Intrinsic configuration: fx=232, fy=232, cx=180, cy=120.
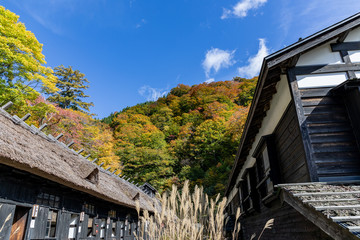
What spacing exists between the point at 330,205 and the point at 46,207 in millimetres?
4945

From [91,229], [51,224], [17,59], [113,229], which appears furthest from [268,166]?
[17,59]

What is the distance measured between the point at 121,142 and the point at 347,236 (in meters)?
23.4

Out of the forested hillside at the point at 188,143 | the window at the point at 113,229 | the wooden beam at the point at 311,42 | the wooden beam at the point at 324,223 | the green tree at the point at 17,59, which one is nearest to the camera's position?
the wooden beam at the point at 324,223

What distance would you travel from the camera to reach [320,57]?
3.85 metres

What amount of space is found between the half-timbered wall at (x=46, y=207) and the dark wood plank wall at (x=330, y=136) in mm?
3870

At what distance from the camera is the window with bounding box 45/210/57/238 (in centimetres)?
485

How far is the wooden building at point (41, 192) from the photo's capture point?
3.66 meters

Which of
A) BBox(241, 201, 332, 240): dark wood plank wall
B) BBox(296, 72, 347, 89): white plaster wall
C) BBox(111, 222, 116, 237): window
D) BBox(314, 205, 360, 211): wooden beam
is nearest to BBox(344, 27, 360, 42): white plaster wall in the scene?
BBox(296, 72, 347, 89): white plaster wall

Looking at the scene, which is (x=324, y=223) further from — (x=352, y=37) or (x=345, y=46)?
(x=352, y=37)

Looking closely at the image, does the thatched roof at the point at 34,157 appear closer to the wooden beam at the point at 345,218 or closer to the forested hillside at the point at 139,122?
the wooden beam at the point at 345,218

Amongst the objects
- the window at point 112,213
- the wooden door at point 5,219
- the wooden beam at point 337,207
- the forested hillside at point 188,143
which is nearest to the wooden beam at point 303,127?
the wooden beam at point 337,207

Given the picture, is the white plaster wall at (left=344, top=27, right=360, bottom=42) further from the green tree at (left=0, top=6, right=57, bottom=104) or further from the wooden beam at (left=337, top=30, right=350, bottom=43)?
the green tree at (left=0, top=6, right=57, bottom=104)

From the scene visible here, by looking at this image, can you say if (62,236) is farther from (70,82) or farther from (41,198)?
(70,82)

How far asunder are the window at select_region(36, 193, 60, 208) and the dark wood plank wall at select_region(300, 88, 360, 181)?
4896 mm
